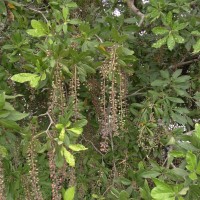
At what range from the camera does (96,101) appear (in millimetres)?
2816

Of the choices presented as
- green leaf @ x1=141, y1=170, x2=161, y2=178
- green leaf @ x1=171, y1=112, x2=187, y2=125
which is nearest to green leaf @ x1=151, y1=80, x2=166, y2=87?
green leaf @ x1=171, y1=112, x2=187, y2=125

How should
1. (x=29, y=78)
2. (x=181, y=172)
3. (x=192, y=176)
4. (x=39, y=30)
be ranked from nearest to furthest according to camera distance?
(x=192, y=176)
(x=181, y=172)
(x=29, y=78)
(x=39, y=30)

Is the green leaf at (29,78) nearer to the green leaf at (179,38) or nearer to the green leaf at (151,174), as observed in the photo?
the green leaf at (151,174)

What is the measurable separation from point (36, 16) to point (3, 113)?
1.60 meters

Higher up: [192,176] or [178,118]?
[178,118]

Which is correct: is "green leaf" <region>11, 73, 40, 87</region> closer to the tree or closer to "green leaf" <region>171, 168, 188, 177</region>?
the tree

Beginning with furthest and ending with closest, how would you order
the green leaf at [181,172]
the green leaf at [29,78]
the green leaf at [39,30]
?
the green leaf at [39,30], the green leaf at [29,78], the green leaf at [181,172]

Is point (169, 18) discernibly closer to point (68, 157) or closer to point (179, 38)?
point (179, 38)

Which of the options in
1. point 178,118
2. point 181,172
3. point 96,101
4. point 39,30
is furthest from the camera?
point 178,118

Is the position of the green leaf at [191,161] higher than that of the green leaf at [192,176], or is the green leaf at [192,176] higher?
the green leaf at [191,161]

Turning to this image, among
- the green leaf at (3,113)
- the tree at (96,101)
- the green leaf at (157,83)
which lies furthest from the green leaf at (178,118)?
the green leaf at (3,113)

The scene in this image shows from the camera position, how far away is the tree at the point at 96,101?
2.20 metres

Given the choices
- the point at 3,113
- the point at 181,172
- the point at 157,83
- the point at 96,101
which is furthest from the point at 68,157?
the point at 157,83

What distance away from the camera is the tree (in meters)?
2.20
